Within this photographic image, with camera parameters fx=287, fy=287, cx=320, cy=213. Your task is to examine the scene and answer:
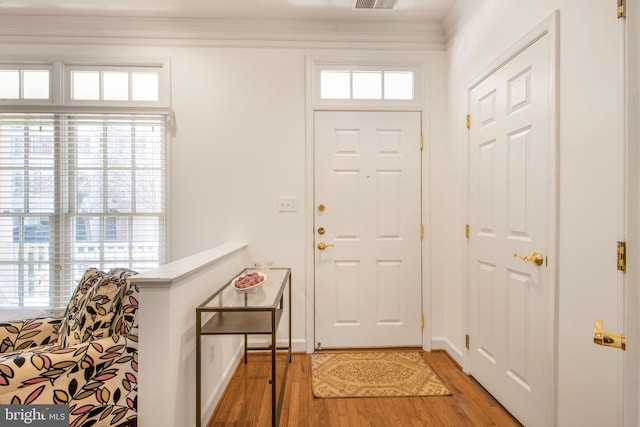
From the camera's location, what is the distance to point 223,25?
2.52 meters

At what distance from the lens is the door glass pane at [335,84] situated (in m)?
2.62

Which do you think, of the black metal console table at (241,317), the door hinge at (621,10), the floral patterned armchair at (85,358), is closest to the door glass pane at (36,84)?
the floral patterned armchair at (85,358)

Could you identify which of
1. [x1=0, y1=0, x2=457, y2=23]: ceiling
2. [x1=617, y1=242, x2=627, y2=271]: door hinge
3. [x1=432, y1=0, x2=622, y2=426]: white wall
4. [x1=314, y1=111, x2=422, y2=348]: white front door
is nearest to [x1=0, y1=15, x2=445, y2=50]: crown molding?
[x1=0, y1=0, x2=457, y2=23]: ceiling

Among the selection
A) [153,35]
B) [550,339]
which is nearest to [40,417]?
[550,339]

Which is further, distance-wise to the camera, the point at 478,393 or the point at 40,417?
A: the point at 478,393

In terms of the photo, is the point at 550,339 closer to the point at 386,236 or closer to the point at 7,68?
the point at 386,236

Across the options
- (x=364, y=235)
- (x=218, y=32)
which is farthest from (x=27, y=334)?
(x=218, y=32)

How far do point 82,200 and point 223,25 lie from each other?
1.96m

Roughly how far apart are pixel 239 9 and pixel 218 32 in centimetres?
28

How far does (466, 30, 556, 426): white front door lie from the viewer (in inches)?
59.6

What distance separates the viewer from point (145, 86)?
8.37 ft

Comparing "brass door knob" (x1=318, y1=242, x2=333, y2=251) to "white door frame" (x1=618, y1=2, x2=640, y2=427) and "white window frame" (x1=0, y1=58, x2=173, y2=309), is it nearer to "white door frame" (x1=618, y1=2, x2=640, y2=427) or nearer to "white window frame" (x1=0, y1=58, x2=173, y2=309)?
"white window frame" (x1=0, y1=58, x2=173, y2=309)

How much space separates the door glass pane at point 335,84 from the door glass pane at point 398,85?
0.36 meters

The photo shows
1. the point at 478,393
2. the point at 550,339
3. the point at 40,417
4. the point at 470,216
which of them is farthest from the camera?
the point at 470,216
